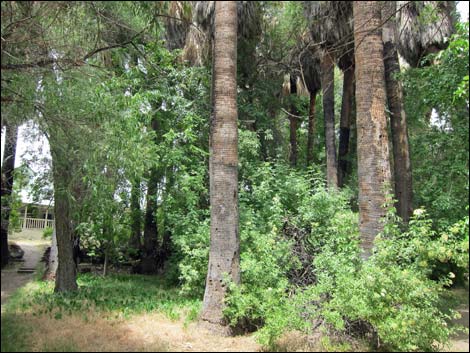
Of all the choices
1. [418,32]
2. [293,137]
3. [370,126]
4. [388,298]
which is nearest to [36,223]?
[370,126]

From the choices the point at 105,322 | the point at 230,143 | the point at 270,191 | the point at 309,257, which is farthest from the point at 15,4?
the point at 270,191

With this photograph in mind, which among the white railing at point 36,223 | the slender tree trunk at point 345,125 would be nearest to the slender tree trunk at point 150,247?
the white railing at point 36,223

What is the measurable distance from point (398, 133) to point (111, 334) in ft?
30.9

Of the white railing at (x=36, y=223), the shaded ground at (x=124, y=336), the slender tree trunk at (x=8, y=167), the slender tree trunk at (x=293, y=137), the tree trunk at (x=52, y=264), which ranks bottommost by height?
the shaded ground at (x=124, y=336)

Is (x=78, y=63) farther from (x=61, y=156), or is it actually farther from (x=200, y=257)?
(x=200, y=257)

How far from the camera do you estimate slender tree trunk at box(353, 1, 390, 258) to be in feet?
24.6

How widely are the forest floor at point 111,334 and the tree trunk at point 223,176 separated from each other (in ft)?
1.89

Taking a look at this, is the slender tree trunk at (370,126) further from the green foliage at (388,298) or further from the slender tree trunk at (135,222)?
the slender tree trunk at (135,222)

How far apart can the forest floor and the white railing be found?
0.39 m

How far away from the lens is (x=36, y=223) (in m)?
9.84

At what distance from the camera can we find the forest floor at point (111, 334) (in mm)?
Result: 5617

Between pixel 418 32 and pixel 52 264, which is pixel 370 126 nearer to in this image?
pixel 418 32

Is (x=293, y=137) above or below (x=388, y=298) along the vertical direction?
above

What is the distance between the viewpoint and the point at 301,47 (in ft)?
52.7
